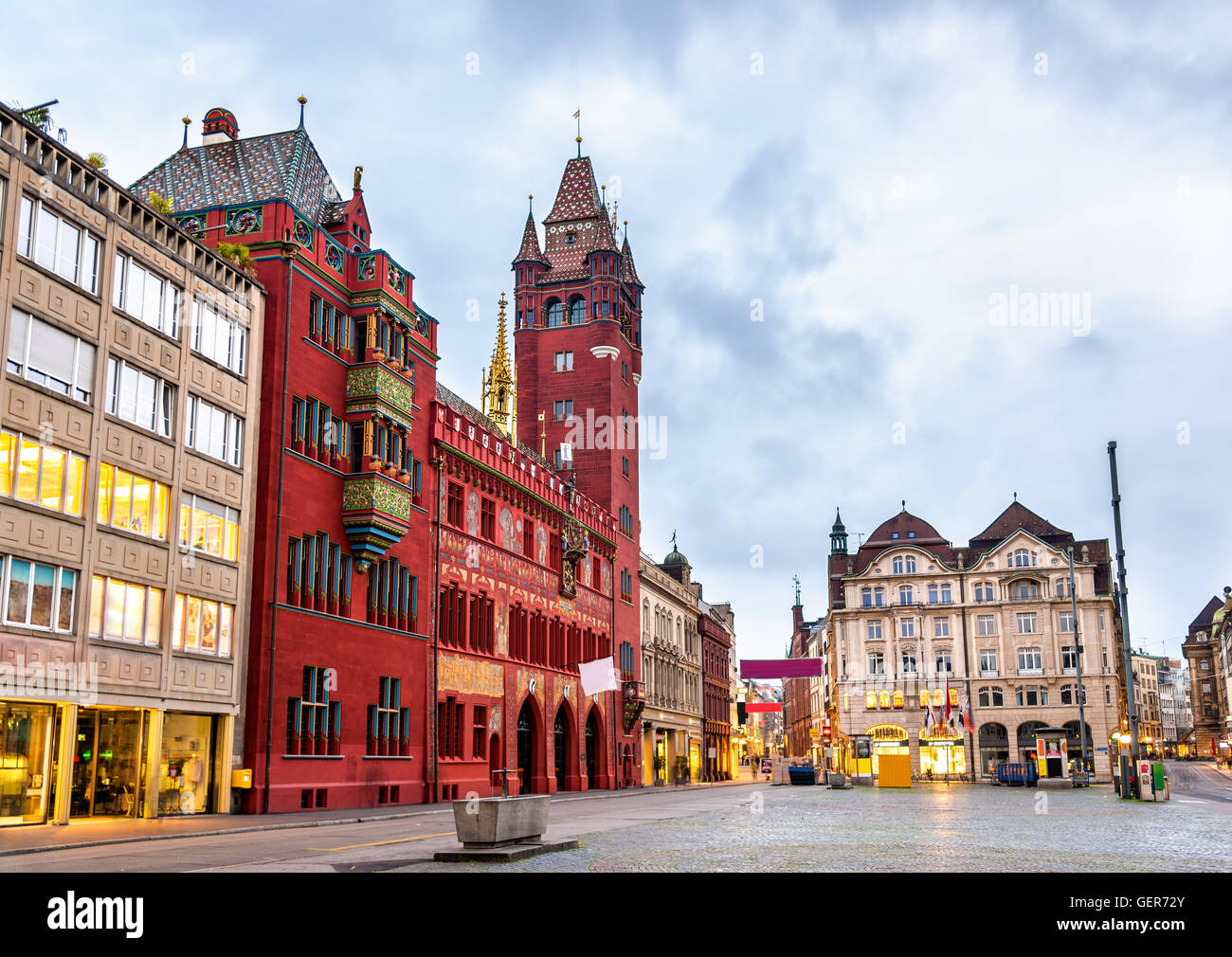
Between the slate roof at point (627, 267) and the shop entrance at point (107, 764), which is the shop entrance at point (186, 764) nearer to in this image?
the shop entrance at point (107, 764)

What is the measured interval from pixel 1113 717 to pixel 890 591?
19.8 m

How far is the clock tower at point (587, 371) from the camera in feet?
240

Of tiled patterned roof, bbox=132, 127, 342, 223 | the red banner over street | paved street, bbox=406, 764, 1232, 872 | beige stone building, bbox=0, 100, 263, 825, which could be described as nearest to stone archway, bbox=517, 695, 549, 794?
paved street, bbox=406, 764, 1232, 872

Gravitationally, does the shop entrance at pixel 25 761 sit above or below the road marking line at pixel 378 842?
above

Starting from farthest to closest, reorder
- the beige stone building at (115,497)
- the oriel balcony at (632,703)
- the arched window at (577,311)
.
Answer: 1. the arched window at (577,311)
2. the oriel balcony at (632,703)
3. the beige stone building at (115,497)

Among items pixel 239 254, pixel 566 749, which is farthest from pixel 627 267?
pixel 239 254

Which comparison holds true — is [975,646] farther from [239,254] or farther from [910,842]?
[910,842]

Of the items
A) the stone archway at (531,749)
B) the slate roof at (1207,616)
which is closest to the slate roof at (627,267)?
the stone archway at (531,749)

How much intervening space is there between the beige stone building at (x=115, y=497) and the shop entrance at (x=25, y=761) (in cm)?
3

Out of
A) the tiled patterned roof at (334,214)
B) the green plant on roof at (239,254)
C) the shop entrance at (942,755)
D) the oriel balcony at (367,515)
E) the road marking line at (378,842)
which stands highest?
the tiled patterned roof at (334,214)

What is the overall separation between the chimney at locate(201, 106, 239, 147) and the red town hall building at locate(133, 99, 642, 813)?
8 centimetres
